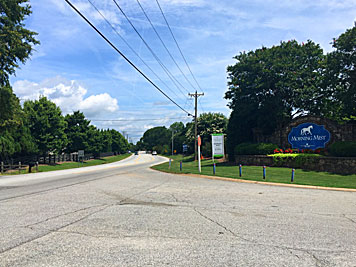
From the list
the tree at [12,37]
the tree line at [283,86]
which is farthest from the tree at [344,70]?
the tree at [12,37]

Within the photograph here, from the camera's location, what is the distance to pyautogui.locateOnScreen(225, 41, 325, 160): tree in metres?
28.3

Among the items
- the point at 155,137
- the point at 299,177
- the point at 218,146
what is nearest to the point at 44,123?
the point at 218,146

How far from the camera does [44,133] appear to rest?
141 ft

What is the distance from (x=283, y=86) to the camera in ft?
93.1

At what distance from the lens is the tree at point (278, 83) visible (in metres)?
28.3

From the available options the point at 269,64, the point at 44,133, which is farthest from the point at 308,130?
the point at 44,133

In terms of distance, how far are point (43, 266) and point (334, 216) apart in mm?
7252

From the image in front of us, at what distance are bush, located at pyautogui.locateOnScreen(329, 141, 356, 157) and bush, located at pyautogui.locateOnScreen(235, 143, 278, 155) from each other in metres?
5.70

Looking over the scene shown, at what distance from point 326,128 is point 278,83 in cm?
591

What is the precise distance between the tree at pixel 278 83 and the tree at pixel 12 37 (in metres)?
20.7

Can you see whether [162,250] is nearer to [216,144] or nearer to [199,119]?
[216,144]

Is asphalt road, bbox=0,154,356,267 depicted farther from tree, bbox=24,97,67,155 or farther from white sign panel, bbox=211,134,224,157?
tree, bbox=24,97,67,155

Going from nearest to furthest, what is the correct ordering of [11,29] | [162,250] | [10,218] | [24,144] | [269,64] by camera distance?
[162,250] → [10,218] → [11,29] → [269,64] → [24,144]

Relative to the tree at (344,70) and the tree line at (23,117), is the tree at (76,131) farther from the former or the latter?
the tree at (344,70)
